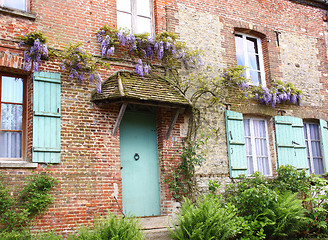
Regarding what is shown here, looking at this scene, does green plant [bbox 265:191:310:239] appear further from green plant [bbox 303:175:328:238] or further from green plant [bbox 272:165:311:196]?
green plant [bbox 272:165:311:196]

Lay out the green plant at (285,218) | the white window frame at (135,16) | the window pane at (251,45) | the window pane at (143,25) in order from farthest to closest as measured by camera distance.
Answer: the window pane at (251,45)
the window pane at (143,25)
the white window frame at (135,16)
the green plant at (285,218)

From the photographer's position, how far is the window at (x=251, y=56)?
380 inches

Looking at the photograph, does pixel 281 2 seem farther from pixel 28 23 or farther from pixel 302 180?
pixel 28 23

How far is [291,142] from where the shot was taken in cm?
944

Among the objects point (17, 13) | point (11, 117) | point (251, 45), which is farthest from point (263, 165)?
point (17, 13)

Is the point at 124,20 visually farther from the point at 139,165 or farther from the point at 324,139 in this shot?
the point at 324,139

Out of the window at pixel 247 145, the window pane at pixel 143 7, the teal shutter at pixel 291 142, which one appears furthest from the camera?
the teal shutter at pixel 291 142

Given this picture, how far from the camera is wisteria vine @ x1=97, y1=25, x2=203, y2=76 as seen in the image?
7.45 meters

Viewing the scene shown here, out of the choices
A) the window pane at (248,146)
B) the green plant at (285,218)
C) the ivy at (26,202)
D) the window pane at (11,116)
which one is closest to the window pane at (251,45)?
the window pane at (248,146)

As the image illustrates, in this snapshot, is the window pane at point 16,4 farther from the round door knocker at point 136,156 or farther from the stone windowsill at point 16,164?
the round door knocker at point 136,156

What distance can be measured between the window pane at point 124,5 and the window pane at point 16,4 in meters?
1.97

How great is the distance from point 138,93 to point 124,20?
1943mm

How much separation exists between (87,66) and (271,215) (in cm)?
449

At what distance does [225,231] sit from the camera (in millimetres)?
6281
